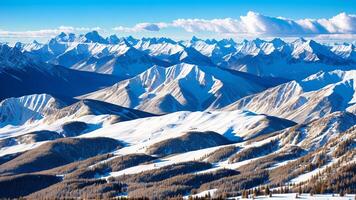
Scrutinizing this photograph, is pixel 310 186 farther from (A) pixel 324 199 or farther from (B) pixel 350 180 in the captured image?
(A) pixel 324 199

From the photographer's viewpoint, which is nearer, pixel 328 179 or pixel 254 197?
pixel 254 197

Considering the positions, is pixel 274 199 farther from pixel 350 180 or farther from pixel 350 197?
pixel 350 180

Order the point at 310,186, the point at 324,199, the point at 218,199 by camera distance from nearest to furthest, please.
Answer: the point at 324,199 → the point at 218,199 → the point at 310,186

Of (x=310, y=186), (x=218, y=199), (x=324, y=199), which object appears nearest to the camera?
(x=324, y=199)

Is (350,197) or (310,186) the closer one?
(350,197)

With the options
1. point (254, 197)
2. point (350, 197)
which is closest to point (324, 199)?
point (350, 197)

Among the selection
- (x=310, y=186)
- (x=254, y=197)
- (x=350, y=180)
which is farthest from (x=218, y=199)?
(x=350, y=180)

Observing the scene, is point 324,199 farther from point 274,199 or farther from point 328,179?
point 328,179

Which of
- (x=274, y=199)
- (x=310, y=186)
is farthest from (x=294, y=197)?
(x=310, y=186)
